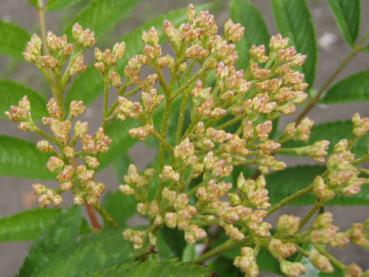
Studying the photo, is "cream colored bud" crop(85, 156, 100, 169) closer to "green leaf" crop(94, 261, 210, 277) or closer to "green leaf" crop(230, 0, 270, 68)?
"green leaf" crop(94, 261, 210, 277)

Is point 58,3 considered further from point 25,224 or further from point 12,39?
point 25,224

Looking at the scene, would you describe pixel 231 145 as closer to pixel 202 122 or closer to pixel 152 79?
pixel 202 122

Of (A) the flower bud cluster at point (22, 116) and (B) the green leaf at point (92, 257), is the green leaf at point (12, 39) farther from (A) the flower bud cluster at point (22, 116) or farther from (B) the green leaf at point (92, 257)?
(B) the green leaf at point (92, 257)

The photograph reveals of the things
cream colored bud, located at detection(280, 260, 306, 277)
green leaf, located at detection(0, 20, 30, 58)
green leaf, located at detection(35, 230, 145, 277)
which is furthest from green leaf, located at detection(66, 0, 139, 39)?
cream colored bud, located at detection(280, 260, 306, 277)

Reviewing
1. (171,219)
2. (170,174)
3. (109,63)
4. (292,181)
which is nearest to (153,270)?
(171,219)

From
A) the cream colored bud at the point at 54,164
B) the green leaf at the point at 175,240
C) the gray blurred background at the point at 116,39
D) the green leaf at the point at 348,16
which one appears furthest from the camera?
the gray blurred background at the point at 116,39

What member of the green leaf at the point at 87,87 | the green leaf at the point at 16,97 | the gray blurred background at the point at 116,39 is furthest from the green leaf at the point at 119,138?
the gray blurred background at the point at 116,39
